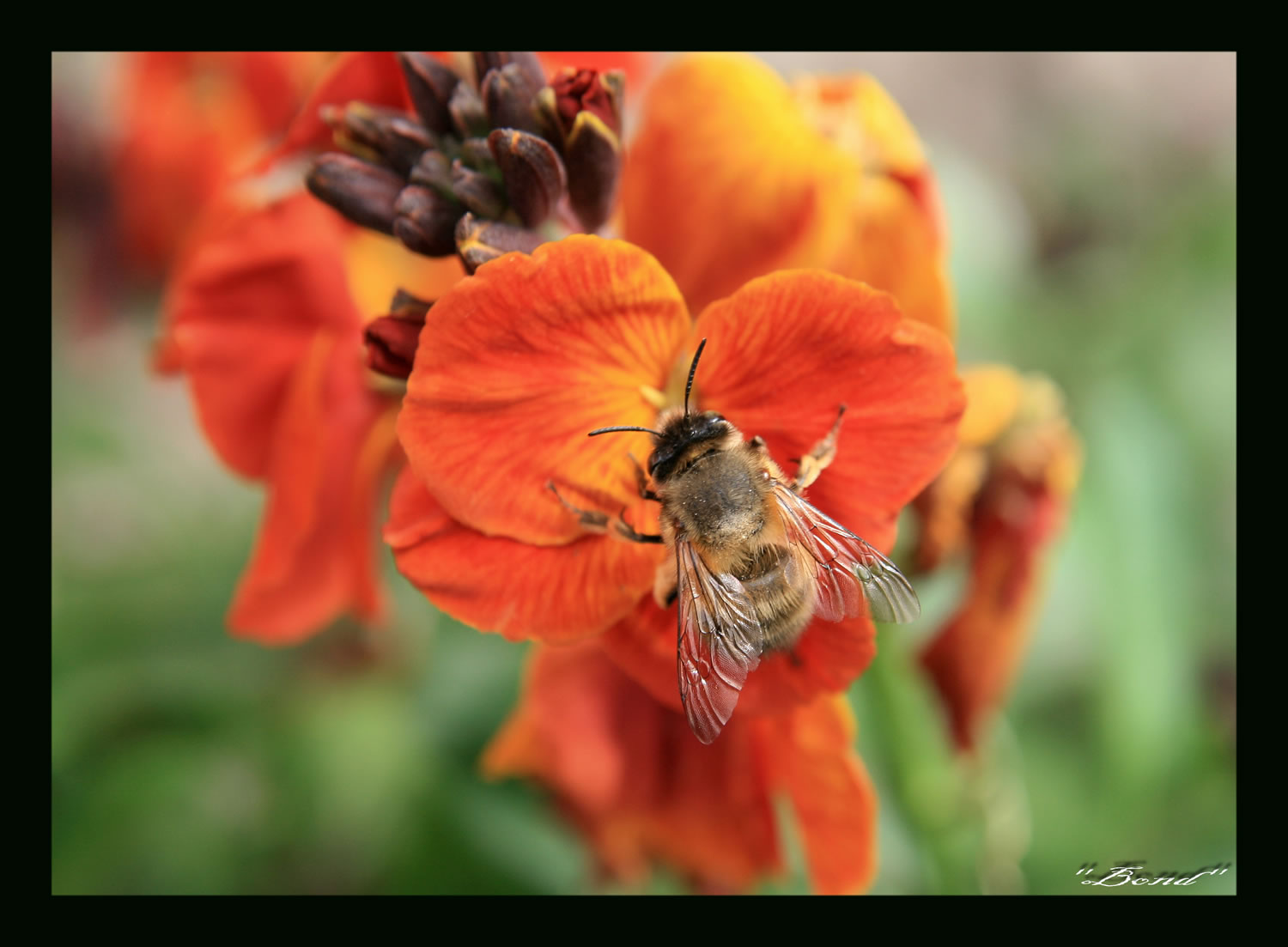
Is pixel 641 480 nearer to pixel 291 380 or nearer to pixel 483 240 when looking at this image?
pixel 483 240

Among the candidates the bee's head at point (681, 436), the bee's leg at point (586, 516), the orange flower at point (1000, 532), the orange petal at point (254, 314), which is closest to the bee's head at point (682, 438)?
the bee's head at point (681, 436)

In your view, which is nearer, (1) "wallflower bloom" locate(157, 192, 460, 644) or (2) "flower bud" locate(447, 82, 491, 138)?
(2) "flower bud" locate(447, 82, 491, 138)

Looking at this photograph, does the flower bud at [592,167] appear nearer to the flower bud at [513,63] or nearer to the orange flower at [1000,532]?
the flower bud at [513,63]

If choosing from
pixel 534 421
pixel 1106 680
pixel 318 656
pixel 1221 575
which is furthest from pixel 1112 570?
pixel 318 656

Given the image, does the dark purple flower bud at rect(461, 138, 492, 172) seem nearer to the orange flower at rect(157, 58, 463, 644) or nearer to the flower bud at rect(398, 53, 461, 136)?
the flower bud at rect(398, 53, 461, 136)

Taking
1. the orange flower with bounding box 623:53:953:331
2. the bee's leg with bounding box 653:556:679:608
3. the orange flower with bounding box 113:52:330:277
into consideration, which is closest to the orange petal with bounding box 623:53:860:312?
the orange flower with bounding box 623:53:953:331

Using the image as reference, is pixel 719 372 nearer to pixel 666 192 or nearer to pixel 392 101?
pixel 666 192
